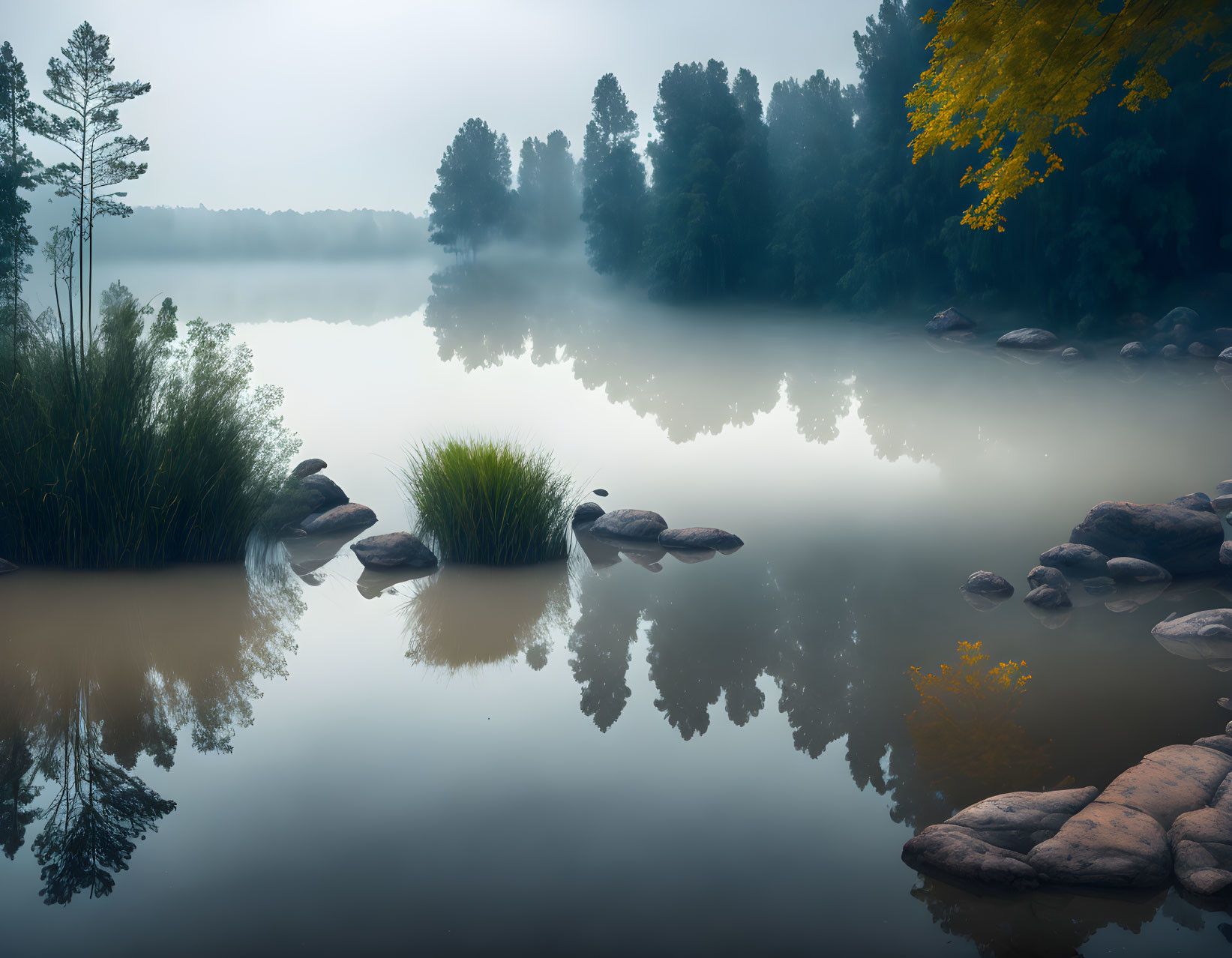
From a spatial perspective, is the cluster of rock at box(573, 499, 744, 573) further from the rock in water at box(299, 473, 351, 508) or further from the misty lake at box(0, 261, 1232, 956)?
the rock in water at box(299, 473, 351, 508)

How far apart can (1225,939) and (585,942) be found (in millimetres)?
2262

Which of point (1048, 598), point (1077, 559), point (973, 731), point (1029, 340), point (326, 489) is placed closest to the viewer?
point (973, 731)

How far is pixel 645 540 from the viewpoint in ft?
26.2

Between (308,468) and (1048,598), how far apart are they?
7.30 m

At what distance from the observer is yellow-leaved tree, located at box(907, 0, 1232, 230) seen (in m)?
5.62

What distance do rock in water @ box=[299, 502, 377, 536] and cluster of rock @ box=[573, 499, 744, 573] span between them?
81.9 inches

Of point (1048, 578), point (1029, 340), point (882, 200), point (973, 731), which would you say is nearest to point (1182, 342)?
point (1029, 340)

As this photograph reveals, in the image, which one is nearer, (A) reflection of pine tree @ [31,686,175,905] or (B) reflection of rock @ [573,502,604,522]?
(A) reflection of pine tree @ [31,686,175,905]

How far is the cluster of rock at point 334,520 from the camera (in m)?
7.24

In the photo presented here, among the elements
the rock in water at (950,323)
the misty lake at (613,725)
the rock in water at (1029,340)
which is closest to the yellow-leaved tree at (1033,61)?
the misty lake at (613,725)

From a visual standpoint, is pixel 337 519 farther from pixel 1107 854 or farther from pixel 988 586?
pixel 1107 854

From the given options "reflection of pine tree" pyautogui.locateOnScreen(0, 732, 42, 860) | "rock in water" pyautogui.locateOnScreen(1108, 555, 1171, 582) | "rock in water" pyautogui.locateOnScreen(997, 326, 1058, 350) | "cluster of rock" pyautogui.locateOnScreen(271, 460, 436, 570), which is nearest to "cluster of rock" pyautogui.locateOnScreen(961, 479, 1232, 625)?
"rock in water" pyautogui.locateOnScreen(1108, 555, 1171, 582)

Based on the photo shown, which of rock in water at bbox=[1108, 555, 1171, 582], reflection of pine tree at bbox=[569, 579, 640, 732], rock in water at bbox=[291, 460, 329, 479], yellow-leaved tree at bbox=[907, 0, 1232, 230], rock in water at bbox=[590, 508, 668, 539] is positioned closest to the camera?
reflection of pine tree at bbox=[569, 579, 640, 732]

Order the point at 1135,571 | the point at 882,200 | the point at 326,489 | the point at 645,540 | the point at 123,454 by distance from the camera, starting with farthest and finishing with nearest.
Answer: the point at 882,200 → the point at 326,489 → the point at 645,540 → the point at 1135,571 → the point at 123,454
